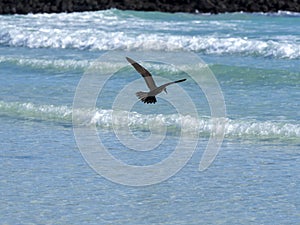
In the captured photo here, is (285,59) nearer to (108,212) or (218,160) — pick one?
(218,160)

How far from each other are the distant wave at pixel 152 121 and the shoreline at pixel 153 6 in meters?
15.8

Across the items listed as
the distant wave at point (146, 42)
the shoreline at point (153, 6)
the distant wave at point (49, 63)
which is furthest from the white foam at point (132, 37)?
the shoreline at point (153, 6)

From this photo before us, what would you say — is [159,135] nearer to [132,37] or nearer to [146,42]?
[146,42]

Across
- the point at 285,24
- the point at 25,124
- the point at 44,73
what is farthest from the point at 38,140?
the point at 285,24

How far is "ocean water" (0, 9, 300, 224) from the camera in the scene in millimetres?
6680

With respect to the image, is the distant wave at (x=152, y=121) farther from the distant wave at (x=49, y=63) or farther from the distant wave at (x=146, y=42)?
the distant wave at (x=146, y=42)

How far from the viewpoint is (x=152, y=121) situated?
938 cm

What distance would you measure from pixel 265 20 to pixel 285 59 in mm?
7089

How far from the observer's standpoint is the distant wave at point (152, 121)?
28.6 feet

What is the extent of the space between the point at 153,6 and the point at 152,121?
17548 millimetres

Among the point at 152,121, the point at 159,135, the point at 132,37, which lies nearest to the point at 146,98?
the point at 159,135

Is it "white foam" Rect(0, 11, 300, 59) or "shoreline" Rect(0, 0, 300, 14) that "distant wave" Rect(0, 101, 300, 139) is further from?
"shoreline" Rect(0, 0, 300, 14)

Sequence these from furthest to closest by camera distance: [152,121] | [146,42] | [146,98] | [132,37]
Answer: [132,37], [146,42], [152,121], [146,98]

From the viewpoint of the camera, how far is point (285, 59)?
13859 mm
